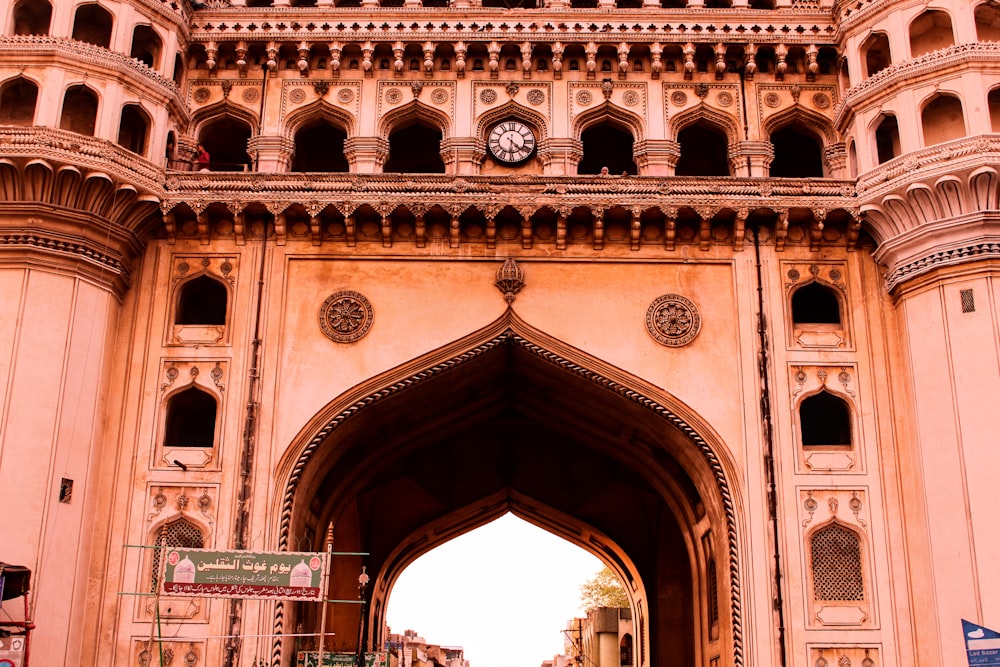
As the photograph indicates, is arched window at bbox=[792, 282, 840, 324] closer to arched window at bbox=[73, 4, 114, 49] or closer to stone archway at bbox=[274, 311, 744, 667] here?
stone archway at bbox=[274, 311, 744, 667]

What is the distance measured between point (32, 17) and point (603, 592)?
123 ft

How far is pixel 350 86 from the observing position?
63.4 feet

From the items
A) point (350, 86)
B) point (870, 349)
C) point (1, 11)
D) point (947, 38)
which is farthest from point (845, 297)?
point (1, 11)

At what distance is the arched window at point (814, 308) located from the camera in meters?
18.6

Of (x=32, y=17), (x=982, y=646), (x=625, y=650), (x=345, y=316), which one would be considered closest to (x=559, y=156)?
(x=345, y=316)

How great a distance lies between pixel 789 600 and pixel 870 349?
386 centimetres

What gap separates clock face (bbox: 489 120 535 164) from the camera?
19.0 metres

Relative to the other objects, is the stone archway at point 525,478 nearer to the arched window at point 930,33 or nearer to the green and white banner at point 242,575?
the green and white banner at point 242,575

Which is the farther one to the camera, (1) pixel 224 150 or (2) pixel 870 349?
(1) pixel 224 150

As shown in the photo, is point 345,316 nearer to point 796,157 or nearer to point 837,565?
point 837,565

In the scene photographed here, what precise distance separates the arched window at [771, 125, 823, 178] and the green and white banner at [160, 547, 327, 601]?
35.9 ft

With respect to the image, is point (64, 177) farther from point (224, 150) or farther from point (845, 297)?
point (845, 297)

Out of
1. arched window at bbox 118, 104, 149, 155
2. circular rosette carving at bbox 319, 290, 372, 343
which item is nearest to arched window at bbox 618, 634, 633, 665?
circular rosette carving at bbox 319, 290, 372, 343

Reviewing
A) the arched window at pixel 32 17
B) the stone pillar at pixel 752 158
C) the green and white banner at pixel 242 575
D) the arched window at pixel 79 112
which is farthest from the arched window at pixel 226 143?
the stone pillar at pixel 752 158
